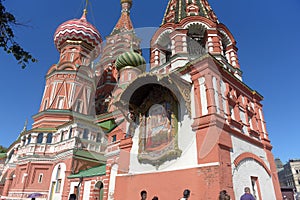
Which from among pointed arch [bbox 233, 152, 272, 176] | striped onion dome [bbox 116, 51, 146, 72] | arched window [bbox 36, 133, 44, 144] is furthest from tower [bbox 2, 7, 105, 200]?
pointed arch [bbox 233, 152, 272, 176]

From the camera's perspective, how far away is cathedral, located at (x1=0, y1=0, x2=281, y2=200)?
769cm

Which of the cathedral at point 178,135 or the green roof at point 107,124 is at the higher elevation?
the green roof at point 107,124

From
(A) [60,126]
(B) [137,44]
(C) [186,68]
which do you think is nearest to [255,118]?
(C) [186,68]

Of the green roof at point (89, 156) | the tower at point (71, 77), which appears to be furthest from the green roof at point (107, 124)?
the tower at point (71, 77)

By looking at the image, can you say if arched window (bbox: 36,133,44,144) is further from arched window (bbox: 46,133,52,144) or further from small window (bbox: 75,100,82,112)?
small window (bbox: 75,100,82,112)

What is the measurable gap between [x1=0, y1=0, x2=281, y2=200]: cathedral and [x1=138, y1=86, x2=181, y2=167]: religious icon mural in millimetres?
41

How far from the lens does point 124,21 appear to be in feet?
122

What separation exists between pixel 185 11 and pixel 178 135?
8.36 meters

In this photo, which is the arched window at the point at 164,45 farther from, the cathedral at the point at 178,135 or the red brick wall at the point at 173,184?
the red brick wall at the point at 173,184

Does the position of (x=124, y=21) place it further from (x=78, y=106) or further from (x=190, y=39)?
(x=190, y=39)

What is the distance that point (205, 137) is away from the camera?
299 inches

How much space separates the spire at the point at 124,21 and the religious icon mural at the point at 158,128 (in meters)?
26.8

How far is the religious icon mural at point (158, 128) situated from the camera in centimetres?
857

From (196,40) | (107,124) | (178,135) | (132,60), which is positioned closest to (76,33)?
(132,60)
